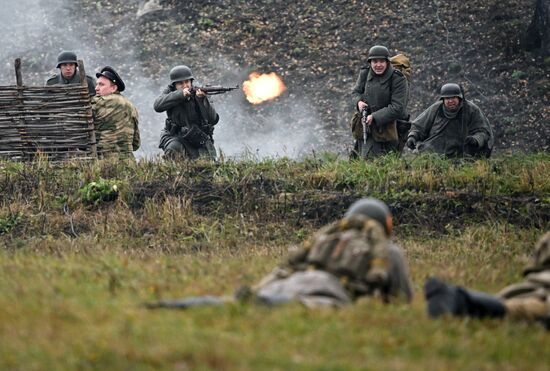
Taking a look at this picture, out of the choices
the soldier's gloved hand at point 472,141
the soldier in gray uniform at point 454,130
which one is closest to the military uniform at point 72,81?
the soldier in gray uniform at point 454,130

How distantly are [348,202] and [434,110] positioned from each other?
3.61 metres

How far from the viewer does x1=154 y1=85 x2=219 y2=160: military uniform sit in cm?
1934

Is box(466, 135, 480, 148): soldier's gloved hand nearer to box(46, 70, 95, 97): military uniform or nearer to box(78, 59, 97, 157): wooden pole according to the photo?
box(78, 59, 97, 157): wooden pole

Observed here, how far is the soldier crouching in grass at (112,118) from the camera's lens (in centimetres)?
1917

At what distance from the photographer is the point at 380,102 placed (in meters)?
19.2

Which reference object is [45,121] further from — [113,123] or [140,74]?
[140,74]

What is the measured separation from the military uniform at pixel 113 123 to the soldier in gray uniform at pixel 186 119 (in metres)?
0.47

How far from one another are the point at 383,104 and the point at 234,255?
5834mm

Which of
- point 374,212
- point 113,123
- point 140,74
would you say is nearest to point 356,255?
point 374,212

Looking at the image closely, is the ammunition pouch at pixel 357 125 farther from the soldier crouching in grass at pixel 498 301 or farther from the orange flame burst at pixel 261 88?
the soldier crouching in grass at pixel 498 301

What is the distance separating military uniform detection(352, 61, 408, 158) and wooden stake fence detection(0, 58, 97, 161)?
13.2 feet

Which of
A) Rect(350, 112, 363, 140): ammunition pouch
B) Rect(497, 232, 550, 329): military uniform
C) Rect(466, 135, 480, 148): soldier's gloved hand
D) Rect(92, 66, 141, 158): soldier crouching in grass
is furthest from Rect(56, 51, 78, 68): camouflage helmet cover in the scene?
Rect(497, 232, 550, 329): military uniform

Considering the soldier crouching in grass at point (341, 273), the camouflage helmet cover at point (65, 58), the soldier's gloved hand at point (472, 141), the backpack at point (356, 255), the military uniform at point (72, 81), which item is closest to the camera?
the soldier crouching in grass at point (341, 273)

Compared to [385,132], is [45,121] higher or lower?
higher
